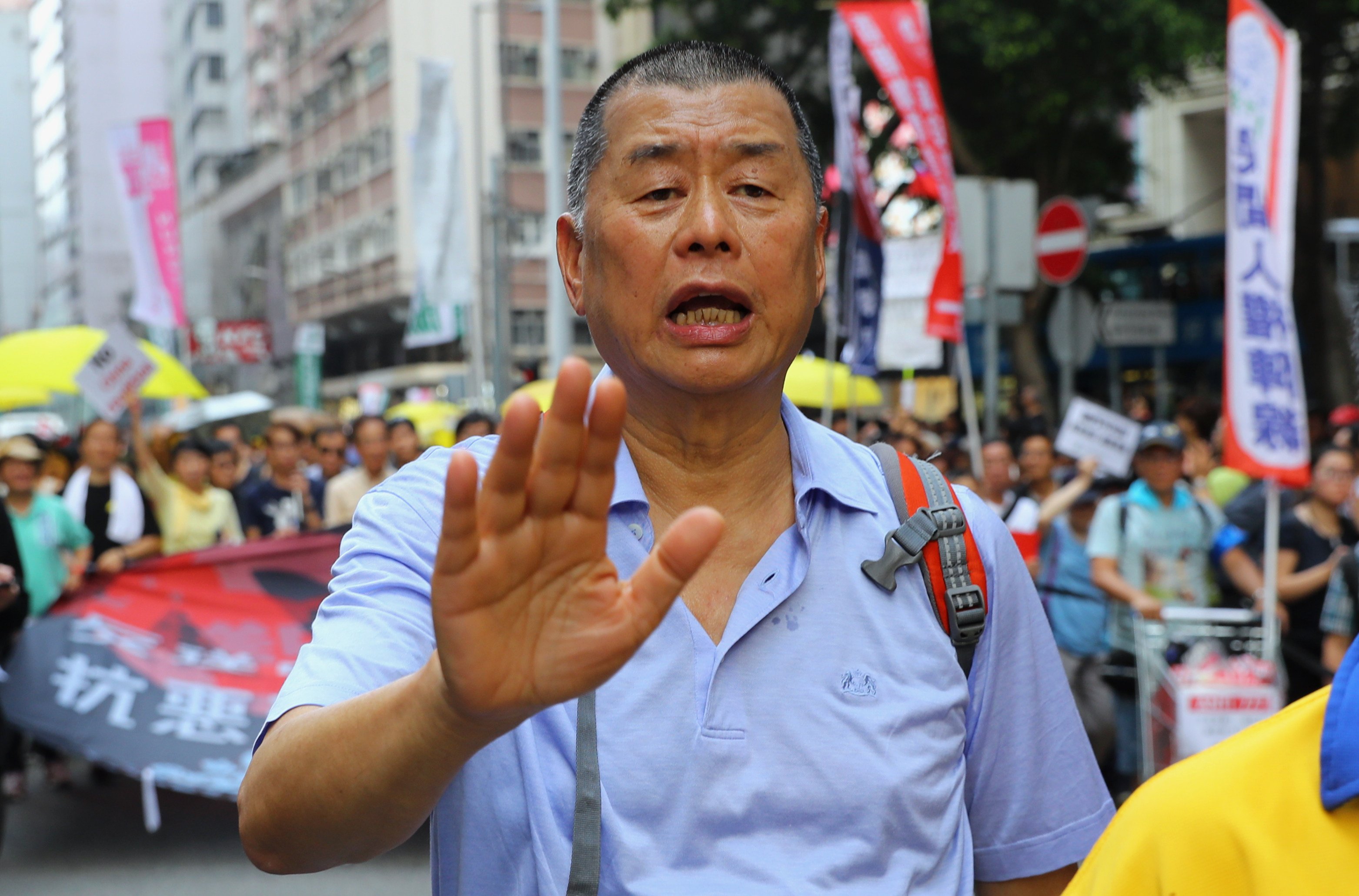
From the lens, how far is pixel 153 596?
7.18 meters

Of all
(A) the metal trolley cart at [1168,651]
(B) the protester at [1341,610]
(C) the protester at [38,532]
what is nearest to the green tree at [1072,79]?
(A) the metal trolley cart at [1168,651]

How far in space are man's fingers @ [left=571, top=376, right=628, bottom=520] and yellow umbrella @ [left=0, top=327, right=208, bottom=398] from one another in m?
11.2

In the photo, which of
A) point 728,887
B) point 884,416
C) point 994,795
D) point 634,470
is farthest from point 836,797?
point 884,416

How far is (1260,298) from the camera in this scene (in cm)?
643

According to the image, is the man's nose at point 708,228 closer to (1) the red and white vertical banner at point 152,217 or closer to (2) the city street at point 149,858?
(2) the city street at point 149,858

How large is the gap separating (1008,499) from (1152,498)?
0.83 metres

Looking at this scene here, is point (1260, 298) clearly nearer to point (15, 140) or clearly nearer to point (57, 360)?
point (57, 360)

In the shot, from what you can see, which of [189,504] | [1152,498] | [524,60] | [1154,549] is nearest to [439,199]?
[189,504]

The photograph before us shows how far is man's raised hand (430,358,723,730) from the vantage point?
4.09ft

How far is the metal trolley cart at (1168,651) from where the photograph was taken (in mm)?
6262

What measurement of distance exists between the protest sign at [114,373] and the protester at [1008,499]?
230 inches

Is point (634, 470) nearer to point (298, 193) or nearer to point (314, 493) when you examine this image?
point (314, 493)

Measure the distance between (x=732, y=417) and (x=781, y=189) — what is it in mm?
288

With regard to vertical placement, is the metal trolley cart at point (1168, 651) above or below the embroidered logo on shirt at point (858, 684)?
below
